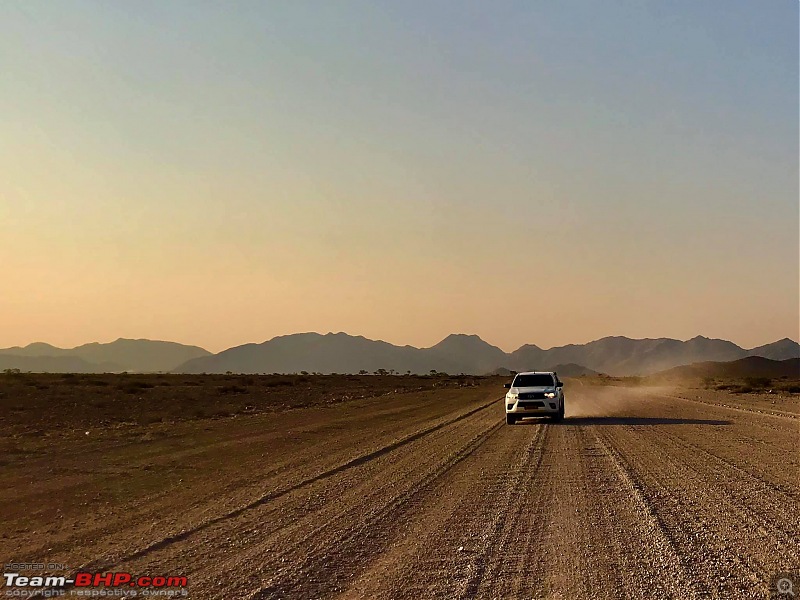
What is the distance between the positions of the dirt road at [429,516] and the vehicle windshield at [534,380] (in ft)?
23.8

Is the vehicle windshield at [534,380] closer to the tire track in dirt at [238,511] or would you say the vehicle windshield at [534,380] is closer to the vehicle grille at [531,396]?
the vehicle grille at [531,396]

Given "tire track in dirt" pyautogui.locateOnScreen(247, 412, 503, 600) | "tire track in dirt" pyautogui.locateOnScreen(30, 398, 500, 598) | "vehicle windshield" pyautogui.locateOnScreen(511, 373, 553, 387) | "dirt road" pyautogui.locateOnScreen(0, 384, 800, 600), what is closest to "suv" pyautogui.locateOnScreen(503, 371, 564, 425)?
"vehicle windshield" pyautogui.locateOnScreen(511, 373, 553, 387)

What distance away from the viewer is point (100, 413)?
36.9 m

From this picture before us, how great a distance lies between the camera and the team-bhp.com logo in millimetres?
7891

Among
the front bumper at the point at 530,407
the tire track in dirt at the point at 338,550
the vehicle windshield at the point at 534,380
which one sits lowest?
the tire track in dirt at the point at 338,550

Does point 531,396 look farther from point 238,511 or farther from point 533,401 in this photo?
point 238,511

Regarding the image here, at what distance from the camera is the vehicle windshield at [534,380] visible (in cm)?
3005

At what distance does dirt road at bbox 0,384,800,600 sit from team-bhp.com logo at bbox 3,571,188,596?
0.24 m

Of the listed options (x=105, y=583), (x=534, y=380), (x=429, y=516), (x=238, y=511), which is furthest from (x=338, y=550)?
(x=534, y=380)

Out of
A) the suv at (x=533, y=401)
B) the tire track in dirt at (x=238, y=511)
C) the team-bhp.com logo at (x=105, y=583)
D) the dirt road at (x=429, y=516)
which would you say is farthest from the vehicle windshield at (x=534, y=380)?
the team-bhp.com logo at (x=105, y=583)

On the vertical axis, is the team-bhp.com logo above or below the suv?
below

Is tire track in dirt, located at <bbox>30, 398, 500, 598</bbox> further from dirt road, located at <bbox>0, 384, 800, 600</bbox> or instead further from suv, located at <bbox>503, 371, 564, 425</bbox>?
suv, located at <bbox>503, 371, 564, 425</bbox>

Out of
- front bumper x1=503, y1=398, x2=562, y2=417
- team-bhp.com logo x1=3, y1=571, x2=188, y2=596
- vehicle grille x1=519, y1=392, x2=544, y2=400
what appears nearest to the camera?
team-bhp.com logo x1=3, y1=571, x2=188, y2=596

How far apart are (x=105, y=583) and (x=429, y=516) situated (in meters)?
4.61
